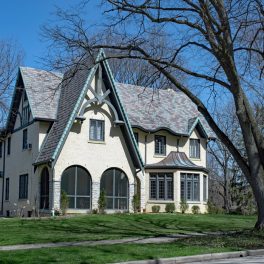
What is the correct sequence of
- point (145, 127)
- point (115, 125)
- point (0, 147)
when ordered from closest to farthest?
point (115, 125) → point (145, 127) → point (0, 147)

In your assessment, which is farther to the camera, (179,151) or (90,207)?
(179,151)

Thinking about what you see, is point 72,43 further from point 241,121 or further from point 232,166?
point 232,166

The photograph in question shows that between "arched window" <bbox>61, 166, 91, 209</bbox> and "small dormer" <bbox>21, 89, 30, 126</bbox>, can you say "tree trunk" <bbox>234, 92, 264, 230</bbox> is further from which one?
"small dormer" <bbox>21, 89, 30, 126</bbox>

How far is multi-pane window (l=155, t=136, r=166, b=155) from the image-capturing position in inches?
1405

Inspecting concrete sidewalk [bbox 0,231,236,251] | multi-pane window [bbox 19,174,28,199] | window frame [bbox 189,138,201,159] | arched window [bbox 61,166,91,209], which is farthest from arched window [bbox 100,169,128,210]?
concrete sidewalk [bbox 0,231,236,251]

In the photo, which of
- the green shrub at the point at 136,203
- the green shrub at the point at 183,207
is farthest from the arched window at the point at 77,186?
the green shrub at the point at 183,207

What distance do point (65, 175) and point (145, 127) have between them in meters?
7.24

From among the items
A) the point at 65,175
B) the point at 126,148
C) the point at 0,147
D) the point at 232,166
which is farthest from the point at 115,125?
the point at 232,166

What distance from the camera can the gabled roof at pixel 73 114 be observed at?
95.6ft

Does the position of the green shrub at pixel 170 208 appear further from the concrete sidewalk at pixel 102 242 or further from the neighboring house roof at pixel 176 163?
the concrete sidewalk at pixel 102 242

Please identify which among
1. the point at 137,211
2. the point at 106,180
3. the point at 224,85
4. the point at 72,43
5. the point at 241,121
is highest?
the point at 72,43

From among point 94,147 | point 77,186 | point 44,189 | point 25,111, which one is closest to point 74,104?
point 94,147

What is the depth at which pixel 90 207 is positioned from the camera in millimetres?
30531

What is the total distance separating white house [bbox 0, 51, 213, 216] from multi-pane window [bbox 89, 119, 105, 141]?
64 millimetres
